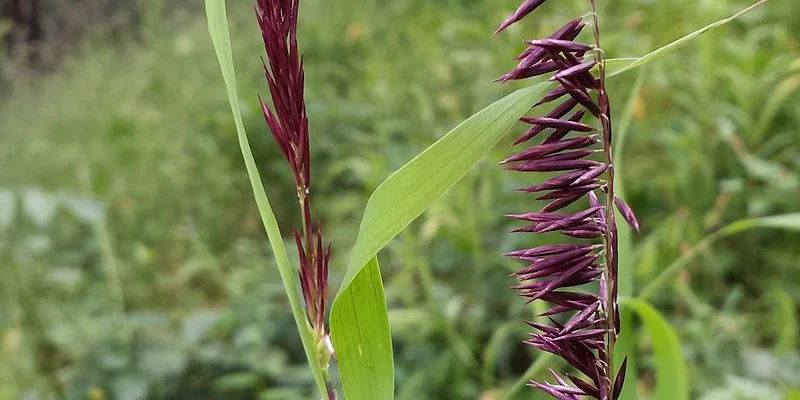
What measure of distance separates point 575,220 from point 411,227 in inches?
57.1

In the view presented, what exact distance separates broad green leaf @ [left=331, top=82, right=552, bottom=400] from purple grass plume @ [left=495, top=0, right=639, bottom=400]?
0.01 m

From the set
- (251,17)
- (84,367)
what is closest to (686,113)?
(84,367)

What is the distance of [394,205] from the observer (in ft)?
1.11

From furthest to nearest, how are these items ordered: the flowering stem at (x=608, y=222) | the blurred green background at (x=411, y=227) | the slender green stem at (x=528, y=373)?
1. the blurred green background at (x=411, y=227)
2. the slender green stem at (x=528, y=373)
3. the flowering stem at (x=608, y=222)

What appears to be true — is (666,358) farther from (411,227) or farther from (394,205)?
(411,227)

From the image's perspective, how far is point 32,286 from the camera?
6.77 ft

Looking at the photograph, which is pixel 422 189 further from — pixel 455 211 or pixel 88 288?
pixel 88 288

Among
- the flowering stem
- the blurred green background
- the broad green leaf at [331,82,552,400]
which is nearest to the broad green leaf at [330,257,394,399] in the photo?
the broad green leaf at [331,82,552,400]

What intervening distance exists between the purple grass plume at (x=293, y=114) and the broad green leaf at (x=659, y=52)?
13 centimetres

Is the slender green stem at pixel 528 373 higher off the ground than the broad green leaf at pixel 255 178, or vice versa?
the broad green leaf at pixel 255 178

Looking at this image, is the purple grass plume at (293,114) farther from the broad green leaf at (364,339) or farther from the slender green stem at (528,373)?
the slender green stem at (528,373)

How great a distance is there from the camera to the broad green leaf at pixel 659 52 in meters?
0.31

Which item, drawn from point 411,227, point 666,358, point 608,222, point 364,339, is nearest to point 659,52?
point 608,222

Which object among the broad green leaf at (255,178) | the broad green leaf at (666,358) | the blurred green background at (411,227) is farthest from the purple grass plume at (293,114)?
the blurred green background at (411,227)
